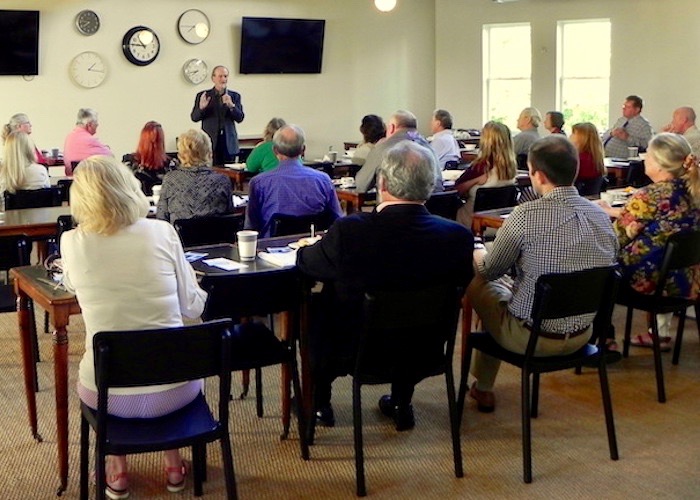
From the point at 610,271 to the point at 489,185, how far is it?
2.81 meters

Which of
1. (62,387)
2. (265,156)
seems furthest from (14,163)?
(62,387)

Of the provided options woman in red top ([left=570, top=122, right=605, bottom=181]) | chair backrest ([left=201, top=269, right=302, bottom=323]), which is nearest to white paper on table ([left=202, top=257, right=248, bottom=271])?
chair backrest ([left=201, top=269, right=302, bottom=323])

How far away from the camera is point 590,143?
248 inches

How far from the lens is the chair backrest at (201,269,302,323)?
10.5ft

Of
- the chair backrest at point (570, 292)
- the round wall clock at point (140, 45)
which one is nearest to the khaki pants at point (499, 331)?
the chair backrest at point (570, 292)

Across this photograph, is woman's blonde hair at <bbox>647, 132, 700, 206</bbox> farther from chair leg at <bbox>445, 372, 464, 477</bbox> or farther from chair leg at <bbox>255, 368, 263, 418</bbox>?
chair leg at <bbox>255, 368, 263, 418</bbox>

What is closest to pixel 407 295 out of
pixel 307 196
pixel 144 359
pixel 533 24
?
pixel 144 359

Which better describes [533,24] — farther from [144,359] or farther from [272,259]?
[144,359]

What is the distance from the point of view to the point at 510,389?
4164mm

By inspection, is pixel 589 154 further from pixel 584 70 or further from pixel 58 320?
pixel 584 70

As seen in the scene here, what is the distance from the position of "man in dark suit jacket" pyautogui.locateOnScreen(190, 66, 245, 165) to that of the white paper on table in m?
→ 6.02

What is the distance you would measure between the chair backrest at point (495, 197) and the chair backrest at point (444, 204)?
0.47 feet

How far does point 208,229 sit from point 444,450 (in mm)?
1786

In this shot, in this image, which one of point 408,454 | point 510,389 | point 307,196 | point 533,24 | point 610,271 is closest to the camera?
point 610,271
